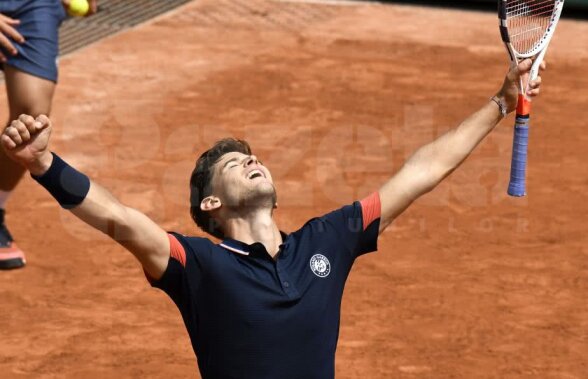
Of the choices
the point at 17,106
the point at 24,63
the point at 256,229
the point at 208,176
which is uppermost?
the point at 208,176

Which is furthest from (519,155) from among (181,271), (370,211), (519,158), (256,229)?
(181,271)

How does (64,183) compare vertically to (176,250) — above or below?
above

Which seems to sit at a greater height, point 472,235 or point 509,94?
point 509,94

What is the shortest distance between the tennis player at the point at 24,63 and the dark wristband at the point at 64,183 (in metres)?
3.77

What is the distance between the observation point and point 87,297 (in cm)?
769

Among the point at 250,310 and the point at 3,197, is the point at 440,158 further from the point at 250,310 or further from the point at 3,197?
the point at 3,197

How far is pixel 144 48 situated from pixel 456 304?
272 inches

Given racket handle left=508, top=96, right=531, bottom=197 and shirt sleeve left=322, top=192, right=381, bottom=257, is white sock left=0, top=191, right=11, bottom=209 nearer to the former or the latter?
shirt sleeve left=322, top=192, right=381, bottom=257

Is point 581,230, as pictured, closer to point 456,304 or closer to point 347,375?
point 456,304

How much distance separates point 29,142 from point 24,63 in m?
4.06

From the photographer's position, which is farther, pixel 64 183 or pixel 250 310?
pixel 250 310

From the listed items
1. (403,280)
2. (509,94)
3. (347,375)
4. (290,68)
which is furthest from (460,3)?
(509,94)

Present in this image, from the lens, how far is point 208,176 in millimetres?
4707

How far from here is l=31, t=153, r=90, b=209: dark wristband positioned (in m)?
4.08
